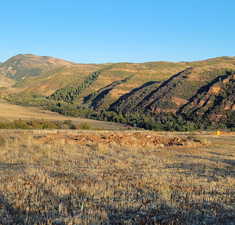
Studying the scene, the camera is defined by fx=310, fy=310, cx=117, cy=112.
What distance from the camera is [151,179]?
28.7 ft

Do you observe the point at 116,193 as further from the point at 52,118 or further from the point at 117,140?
the point at 52,118

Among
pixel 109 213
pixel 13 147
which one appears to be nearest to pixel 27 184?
pixel 109 213

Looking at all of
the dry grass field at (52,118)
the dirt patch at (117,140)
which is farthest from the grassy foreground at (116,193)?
the dry grass field at (52,118)

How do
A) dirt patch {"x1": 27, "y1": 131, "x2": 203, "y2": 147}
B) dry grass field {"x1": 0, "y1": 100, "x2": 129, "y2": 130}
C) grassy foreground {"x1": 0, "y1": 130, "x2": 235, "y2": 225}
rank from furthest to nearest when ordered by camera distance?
dry grass field {"x1": 0, "y1": 100, "x2": 129, "y2": 130} → dirt patch {"x1": 27, "y1": 131, "x2": 203, "y2": 147} → grassy foreground {"x1": 0, "y1": 130, "x2": 235, "y2": 225}

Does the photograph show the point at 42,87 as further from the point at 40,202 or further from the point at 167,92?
the point at 40,202

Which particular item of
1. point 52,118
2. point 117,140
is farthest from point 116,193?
point 52,118

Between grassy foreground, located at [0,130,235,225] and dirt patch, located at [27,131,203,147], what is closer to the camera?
grassy foreground, located at [0,130,235,225]

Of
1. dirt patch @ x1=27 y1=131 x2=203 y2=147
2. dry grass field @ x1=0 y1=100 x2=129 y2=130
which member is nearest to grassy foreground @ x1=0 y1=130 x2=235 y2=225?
dirt patch @ x1=27 y1=131 x2=203 y2=147

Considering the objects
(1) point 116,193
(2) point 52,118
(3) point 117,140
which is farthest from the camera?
(2) point 52,118

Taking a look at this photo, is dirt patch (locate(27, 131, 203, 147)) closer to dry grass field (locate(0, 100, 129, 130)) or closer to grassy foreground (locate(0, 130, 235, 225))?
grassy foreground (locate(0, 130, 235, 225))

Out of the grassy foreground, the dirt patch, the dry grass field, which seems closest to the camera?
the grassy foreground

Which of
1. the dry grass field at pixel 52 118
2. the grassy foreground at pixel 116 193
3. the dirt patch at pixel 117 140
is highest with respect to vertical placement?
the grassy foreground at pixel 116 193

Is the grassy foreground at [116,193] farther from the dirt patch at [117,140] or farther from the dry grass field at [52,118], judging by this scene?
the dry grass field at [52,118]

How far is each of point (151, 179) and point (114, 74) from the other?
588ft
